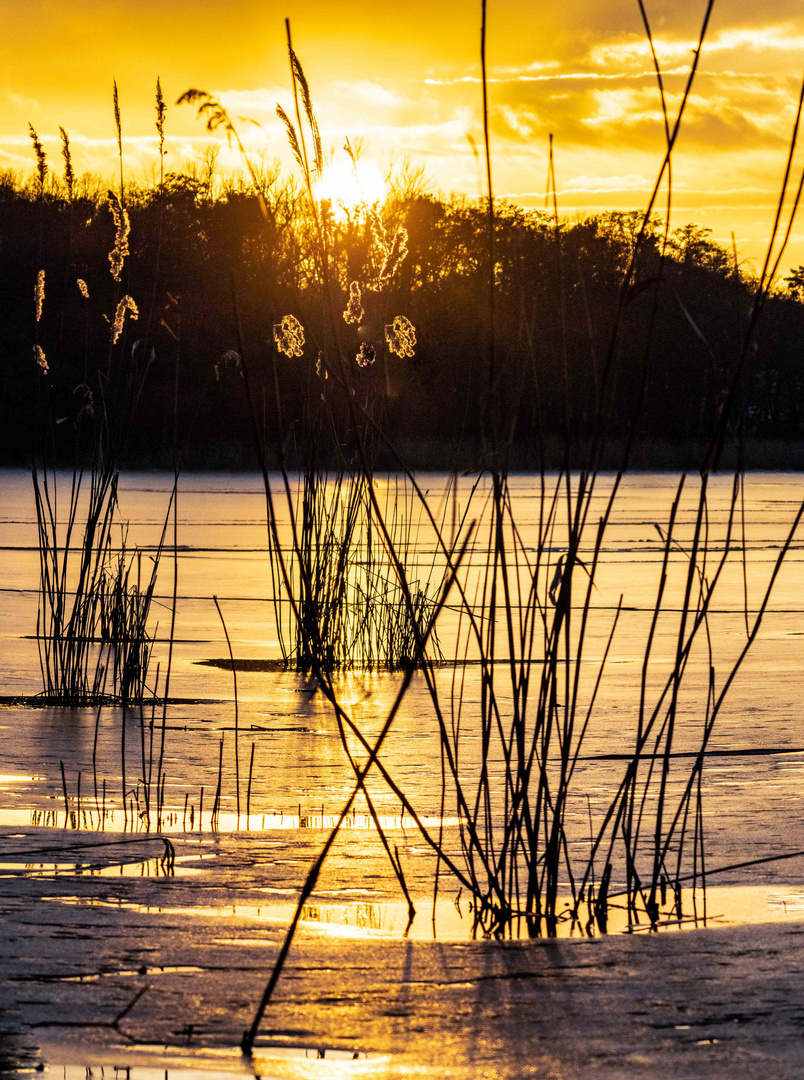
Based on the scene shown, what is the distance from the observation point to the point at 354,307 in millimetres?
4094

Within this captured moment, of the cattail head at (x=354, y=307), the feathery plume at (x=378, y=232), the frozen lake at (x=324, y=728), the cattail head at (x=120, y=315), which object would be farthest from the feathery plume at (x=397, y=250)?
the cattail head at (x=120, y=315)

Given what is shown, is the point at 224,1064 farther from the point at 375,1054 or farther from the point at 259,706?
the point at 259,706

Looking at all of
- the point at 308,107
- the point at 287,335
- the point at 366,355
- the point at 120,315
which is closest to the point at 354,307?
the point at 366,355

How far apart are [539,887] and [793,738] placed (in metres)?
1.98

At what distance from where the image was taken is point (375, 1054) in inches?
64.6

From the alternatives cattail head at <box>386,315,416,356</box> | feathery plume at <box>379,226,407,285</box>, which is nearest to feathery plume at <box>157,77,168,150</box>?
feathery plume at <box>379,226,407,285</box>

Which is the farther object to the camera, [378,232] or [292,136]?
[378,232]

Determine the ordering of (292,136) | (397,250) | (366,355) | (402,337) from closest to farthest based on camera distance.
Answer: (292,136), (402,337), (397,250), (366,355)

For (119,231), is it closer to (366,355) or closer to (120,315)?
(120,315)

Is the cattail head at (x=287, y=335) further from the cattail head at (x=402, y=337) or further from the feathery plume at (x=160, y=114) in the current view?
the feathery plume at (x=160, y=114)

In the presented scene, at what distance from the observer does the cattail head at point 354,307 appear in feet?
13.2

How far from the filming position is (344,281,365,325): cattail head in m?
4.01

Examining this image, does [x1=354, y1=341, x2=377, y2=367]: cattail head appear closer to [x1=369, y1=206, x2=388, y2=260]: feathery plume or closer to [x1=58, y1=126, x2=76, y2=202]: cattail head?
[x1=369, y1=206, x2=388, y2=260]: feathery plume

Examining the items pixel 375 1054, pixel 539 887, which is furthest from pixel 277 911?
pixel 375 1054
